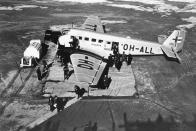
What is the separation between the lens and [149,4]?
61562mm

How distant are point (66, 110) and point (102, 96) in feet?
14.0

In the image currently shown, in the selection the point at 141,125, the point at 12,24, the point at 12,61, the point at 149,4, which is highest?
the point at 149,4

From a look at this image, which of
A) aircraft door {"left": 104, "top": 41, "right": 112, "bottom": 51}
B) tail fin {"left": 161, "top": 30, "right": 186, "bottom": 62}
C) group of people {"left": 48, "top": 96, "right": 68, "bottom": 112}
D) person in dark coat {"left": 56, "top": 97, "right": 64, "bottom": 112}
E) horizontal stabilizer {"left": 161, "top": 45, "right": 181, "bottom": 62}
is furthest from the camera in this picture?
tail fin {"left": 161, "top": 30, "right": 186, "bottom": 62}

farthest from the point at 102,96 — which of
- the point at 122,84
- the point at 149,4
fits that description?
the point at 149,4

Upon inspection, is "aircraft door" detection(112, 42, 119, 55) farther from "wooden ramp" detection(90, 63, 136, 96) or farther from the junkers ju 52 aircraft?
"wooden ramp" detection(90, 63, 136, 96)

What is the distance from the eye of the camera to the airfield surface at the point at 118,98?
20014 millimetres

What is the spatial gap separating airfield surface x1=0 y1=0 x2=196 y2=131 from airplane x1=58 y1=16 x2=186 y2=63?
7.53 feet

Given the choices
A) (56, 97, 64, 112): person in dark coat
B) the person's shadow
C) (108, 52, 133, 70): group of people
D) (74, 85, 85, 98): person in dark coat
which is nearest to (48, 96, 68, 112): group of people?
(56, 97, 64, 112): person in dark coat

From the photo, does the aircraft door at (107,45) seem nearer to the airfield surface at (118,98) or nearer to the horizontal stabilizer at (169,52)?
the airfield surface at (118,98)

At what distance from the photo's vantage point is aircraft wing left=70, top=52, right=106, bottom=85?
23062mm

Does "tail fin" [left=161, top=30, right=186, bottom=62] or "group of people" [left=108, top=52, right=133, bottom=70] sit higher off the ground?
"tail fin" [left=161, top=30, right=186, bottom=62]

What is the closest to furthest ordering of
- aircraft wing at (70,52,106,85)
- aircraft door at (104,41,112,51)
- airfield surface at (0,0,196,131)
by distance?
airfield surface at (0,0,196,131)
aircraft wing at (70,52,106,85)
aircraft door at (104,41,112,51)

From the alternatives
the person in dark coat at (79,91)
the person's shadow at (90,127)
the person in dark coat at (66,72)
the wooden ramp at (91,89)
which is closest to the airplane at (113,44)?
the wooden ramp at (91,89)

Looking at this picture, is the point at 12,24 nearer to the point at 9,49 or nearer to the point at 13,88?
the point at 9,49
